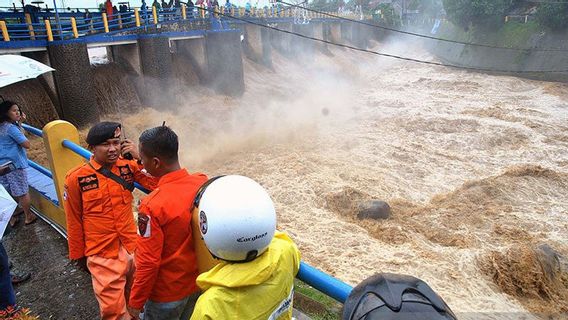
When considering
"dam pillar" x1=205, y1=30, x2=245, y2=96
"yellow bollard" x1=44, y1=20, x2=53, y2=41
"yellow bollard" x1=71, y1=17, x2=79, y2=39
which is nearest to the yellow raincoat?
"yellow bollard" x1=44, y1=20, x2=53, y2=41

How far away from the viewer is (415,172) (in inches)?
484

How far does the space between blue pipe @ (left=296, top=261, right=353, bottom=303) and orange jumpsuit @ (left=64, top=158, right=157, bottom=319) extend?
4.88 ft

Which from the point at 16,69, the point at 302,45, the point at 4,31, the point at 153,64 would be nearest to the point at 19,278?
the point at 16,69

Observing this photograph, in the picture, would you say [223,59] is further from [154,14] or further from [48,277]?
[48,277]

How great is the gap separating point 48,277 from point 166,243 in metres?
2.24

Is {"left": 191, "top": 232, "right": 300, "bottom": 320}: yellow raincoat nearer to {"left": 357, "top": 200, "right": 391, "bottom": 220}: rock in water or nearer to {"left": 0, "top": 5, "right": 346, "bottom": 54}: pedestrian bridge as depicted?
{"left": 357, "top": 200, "right": 391, "bottom": 220}: rock in water

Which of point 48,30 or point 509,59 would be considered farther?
point 509,59

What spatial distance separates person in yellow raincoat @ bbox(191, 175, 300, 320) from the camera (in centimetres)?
134

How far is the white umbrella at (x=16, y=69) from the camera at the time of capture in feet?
13.4

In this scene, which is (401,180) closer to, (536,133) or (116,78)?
(536,133)

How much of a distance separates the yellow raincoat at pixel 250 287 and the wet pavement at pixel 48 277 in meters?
2.15

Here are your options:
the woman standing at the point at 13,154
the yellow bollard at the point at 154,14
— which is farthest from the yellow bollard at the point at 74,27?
the woman standing at the point at 13,154

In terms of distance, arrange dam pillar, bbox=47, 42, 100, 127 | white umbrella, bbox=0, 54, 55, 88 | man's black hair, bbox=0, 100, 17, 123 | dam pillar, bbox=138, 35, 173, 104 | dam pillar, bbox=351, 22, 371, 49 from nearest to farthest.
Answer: white umbrella, bbox=0, 54, 55, 88, man's black hair, bbox=0, 100, 17, 123, dam pillar, bbox=47, 42, 100, 127, dam pillar, bbox=138, 35, 173, 104, dam pillar, bbox=351, 22, 371, 49

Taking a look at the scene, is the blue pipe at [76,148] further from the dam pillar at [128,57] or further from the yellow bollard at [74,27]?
the dam pillar at [128,57]
